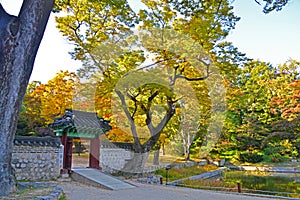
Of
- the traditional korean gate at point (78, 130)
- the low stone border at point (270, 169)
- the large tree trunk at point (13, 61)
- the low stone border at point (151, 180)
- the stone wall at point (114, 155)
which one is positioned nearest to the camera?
the large tree trunk at point (13, 61)

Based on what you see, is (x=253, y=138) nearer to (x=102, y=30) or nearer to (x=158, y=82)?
(x=158, y=82)

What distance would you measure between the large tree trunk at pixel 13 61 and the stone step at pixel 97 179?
353cm

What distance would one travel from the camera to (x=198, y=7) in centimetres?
745

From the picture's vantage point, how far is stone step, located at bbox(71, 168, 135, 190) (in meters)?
7.72

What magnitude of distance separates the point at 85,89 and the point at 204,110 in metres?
6.67

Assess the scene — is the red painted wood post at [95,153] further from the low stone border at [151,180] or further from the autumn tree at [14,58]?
the autumn tree at [14,58]

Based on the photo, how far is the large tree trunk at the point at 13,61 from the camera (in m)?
4.21

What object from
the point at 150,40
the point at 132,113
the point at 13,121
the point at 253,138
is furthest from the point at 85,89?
the point at 253,138

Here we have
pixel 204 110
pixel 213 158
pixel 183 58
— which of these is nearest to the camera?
pixel 183 58

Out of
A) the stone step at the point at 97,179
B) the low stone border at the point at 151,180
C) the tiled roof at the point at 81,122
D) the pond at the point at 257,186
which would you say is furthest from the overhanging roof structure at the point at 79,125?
the pond at the point at 257,186

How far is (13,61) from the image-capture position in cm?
424

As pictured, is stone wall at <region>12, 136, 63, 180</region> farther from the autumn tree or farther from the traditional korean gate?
the autumn tree

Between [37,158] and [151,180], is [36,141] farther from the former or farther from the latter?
[151,180]

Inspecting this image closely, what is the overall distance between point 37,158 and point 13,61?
180 inches
